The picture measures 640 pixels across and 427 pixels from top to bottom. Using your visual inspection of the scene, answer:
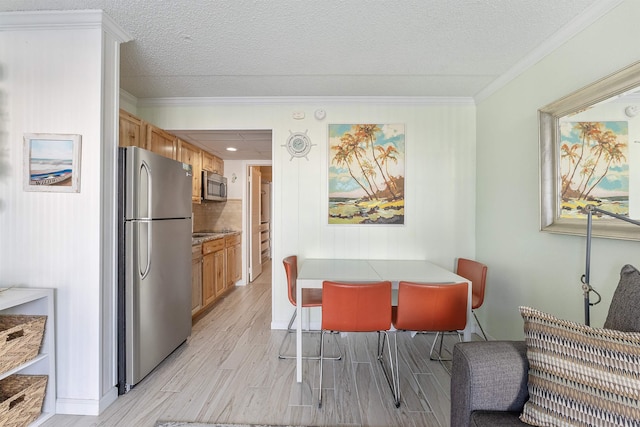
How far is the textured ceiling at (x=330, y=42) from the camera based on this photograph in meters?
1.70

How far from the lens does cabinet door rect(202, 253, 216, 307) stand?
137 inches

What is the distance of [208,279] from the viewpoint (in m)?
3.59

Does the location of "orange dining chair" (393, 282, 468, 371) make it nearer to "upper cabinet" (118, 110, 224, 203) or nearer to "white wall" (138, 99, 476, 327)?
"white wall" (138, 99, 476, 327)

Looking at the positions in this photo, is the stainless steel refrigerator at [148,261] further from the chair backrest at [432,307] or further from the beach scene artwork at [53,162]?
the chair backrest at [432,307]

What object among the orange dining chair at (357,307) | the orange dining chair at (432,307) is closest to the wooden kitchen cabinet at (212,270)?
the orange dining chair at (357,307)

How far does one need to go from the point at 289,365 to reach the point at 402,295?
45.5 inches

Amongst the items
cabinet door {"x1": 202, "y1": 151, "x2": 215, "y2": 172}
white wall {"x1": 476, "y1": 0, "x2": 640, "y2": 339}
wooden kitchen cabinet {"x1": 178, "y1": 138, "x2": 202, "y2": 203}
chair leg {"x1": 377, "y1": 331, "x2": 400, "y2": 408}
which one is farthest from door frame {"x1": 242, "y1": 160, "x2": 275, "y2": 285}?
white wall {"x1": 476, "y1": 0, "x2": 640, "y2": 339}

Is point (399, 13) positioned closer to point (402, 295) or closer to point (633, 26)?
point (633, 26)

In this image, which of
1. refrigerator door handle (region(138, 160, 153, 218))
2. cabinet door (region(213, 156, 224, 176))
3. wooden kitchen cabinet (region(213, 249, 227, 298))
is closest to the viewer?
refrigerator door handle (region(138, 160, 153, 218))

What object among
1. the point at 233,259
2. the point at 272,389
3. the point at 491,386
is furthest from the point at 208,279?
the point at 491,386

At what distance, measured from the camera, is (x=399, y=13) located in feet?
5.73

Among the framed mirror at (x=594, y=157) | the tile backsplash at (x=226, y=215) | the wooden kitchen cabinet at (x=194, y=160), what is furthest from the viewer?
the tile backsplash at (x=226, y=215)

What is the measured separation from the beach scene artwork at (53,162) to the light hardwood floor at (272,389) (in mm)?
1456

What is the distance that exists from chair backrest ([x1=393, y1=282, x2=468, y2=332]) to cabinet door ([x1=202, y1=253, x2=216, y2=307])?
2522 mm
